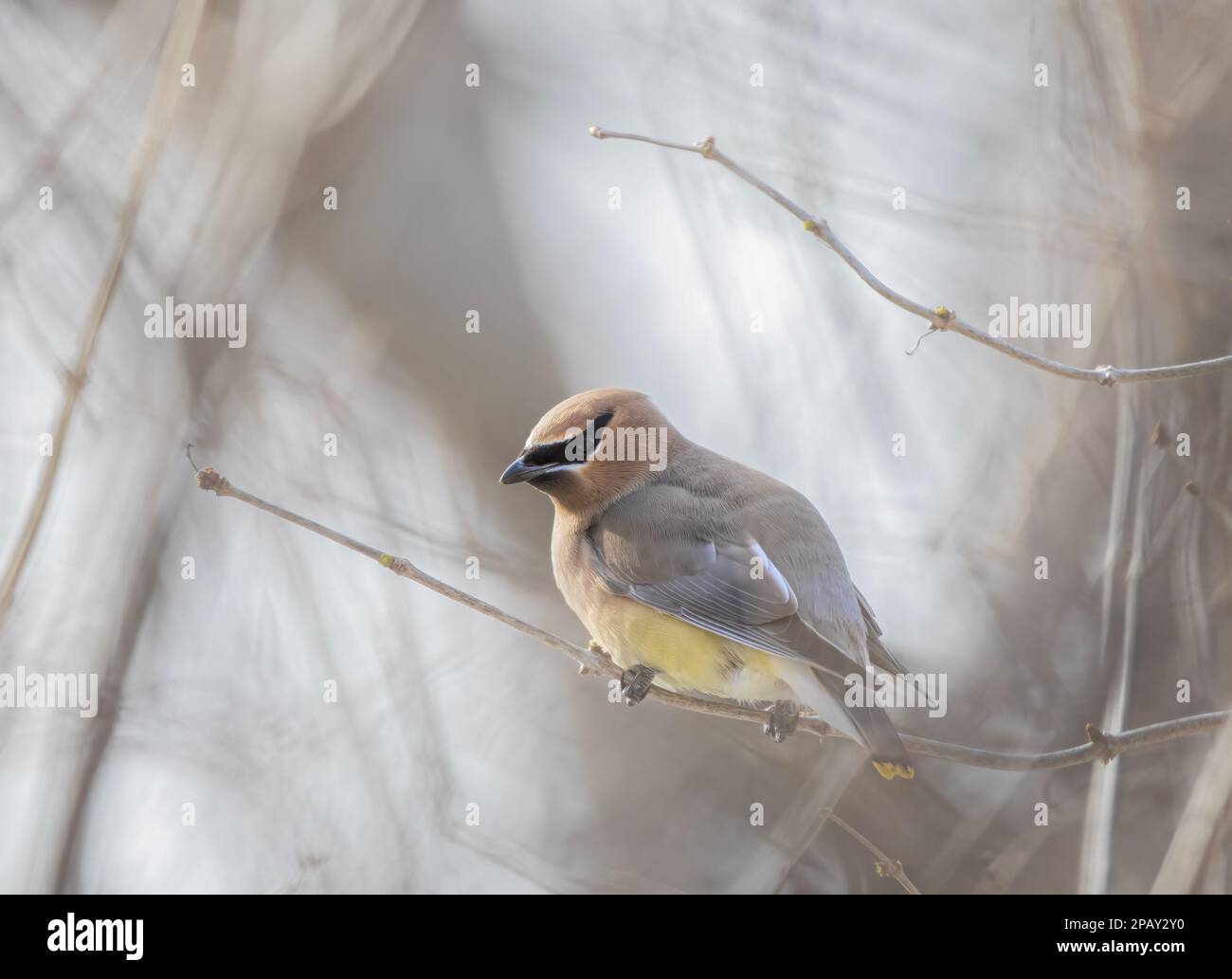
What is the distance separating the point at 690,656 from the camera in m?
3.53

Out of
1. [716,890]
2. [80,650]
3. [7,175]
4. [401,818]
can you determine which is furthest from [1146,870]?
[7,175]

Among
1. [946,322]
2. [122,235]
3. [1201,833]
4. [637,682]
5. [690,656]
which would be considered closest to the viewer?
[1201,833]

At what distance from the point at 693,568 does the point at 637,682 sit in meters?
0.38

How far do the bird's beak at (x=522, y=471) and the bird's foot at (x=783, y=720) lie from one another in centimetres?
100

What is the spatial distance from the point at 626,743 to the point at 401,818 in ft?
3.26

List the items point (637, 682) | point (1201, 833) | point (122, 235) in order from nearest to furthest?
1. point (1201, 833)
2. point (637, 682)
3. point (122, 235)

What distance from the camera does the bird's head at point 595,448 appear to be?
148 inches

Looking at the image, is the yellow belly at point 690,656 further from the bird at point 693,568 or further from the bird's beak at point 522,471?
the bird's beak at point 522,471

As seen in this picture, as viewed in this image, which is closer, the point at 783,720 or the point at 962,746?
the point at 962,746

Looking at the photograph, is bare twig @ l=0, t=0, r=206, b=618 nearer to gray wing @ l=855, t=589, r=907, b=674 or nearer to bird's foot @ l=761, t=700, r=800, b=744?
bird's foot @ l=761, t=700, r=800, b=744

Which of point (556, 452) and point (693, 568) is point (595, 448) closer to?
point (556, 452)

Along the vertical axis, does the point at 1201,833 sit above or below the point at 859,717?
below

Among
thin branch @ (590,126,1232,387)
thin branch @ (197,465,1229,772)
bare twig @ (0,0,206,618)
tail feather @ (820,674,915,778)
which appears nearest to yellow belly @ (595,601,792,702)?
thin branch @ (197,465,1229,772)

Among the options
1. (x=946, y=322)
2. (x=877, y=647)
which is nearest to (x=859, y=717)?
(x=877, y=647)
